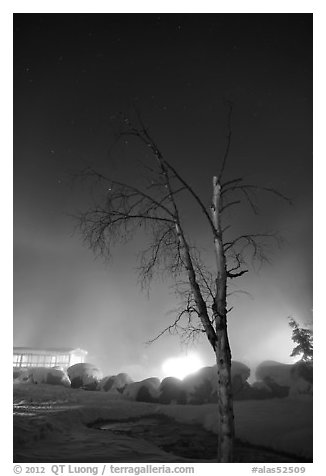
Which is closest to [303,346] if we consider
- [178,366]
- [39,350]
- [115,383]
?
→ [115,383]

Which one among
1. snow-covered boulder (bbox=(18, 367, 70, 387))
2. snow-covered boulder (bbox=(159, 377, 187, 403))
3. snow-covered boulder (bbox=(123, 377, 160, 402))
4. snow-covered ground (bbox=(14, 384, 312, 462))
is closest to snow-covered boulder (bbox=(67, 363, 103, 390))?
snow-covered boulder (bbox=(18, 367, 70, 387))

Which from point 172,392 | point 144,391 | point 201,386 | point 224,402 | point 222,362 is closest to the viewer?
point 224,402

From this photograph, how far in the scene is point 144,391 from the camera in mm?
17578

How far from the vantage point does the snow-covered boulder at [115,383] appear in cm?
2136

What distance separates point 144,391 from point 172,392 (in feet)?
6.05

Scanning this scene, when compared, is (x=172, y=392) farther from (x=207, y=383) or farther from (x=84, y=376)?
(x=84, y=376)

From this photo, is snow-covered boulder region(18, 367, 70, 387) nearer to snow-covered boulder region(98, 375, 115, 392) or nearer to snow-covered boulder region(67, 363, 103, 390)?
snow-covered boulder region(67, 363, 103, 390)

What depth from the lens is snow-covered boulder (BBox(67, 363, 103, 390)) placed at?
23.1m

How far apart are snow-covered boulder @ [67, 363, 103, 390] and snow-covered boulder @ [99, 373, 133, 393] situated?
1.03m
